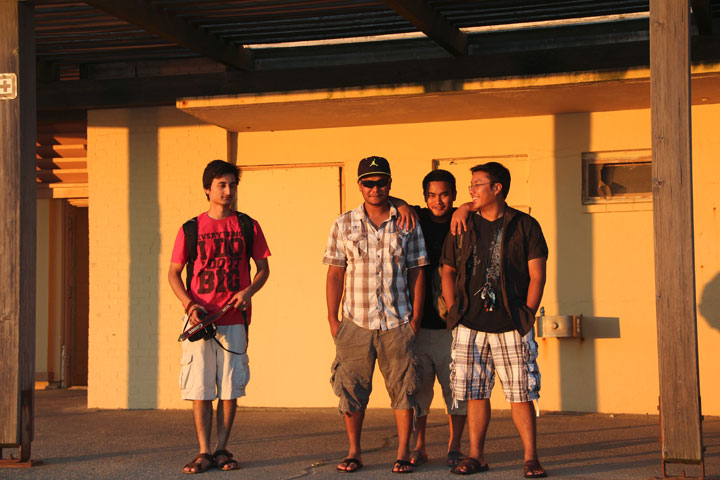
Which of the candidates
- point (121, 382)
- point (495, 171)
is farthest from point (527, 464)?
point (121, 382)

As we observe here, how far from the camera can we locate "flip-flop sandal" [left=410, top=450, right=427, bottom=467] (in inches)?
252

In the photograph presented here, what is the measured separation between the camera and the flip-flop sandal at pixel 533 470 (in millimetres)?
6020

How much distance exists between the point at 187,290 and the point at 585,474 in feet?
9.35

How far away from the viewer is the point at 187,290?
663 centimetres

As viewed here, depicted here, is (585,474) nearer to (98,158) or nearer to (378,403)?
(378,403)

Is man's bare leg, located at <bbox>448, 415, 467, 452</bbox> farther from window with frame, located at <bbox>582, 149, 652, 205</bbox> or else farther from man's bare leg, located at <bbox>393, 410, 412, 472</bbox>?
window with frame, located at <bbox>582, 149, 652, 205</bbox>

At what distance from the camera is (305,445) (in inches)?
296

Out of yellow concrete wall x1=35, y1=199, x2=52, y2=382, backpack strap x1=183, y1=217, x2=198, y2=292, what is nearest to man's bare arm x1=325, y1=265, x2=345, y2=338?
backpack strap x1=183, y1=217, x2=198, y2=292

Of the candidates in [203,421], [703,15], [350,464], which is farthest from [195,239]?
[703,15]

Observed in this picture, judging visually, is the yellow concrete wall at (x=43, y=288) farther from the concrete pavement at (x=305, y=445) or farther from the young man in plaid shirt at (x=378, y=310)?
the young man in plaid shirt at (x=378, y=310)

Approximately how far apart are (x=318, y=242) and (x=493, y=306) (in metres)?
3.81

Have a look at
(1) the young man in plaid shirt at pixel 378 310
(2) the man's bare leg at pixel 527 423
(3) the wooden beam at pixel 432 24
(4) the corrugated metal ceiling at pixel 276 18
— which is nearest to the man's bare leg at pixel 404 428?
(1) the young man in plaid shirt at pixel 378 310

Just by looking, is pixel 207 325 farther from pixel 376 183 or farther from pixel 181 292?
pixel 376 183

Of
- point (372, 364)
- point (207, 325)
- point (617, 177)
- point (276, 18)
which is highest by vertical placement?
point (276, 18)
